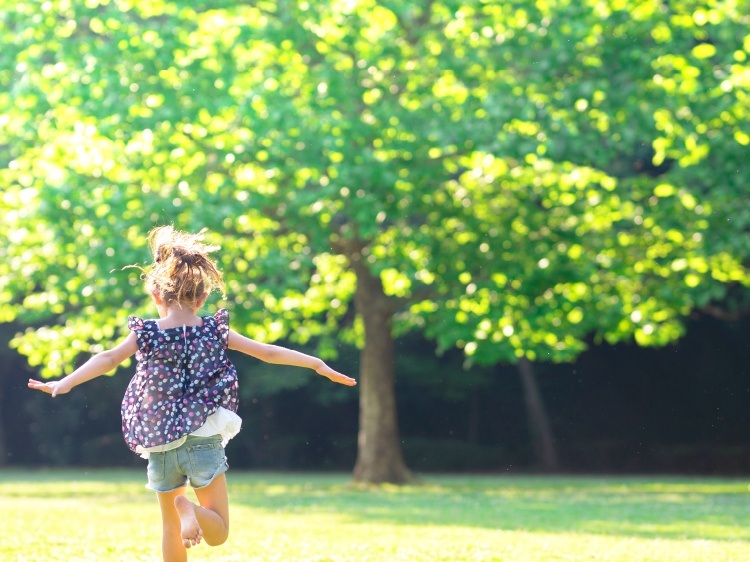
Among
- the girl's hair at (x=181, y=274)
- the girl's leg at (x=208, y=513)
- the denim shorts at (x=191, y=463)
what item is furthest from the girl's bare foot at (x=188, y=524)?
the girl's hair at (x=181, y=274)

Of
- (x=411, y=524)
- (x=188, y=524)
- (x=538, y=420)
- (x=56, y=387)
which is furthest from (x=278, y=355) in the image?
(x=538, y=420)

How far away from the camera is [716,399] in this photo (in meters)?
31.6

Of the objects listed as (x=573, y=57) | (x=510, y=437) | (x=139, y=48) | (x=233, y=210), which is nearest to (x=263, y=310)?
(x=233, y=210)

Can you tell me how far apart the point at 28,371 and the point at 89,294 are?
716 inches

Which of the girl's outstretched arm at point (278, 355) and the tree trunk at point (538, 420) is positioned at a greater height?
the tree trunk at point (538, 420)

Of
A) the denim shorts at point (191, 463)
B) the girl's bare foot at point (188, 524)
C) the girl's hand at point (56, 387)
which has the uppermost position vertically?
the girl's hand at point (56, 387)

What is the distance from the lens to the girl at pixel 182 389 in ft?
20.9

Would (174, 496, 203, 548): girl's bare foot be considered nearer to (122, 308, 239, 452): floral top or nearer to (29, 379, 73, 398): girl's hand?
(122, 308, 239, 452): floral top

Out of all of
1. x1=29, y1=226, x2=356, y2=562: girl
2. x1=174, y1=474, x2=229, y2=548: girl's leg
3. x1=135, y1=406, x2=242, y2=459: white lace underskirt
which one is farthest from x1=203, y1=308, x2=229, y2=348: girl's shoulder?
x1=174, y1=474, x2=229, y2=548: girl's leg

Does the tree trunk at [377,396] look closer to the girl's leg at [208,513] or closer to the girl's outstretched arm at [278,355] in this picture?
the girl's outstretched arm at [278,355]

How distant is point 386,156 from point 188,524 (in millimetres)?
13525

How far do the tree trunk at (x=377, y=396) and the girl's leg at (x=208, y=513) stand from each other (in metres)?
15.7

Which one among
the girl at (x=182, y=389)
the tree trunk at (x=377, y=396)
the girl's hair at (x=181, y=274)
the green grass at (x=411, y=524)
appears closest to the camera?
the girl at (x=182, y=389)

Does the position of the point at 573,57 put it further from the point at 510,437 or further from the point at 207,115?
the point at 510,437
